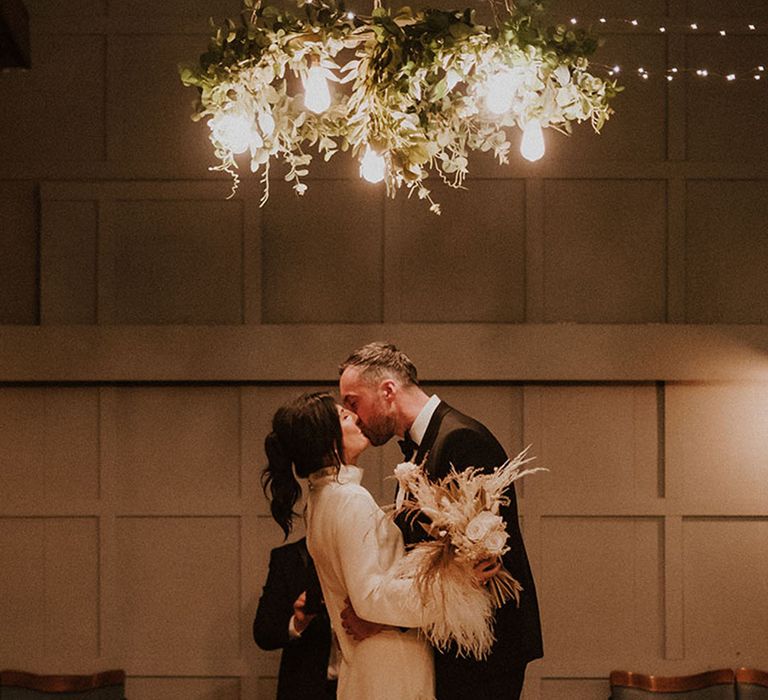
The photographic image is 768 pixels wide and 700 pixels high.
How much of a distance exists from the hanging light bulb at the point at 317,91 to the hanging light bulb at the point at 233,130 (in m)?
0.21

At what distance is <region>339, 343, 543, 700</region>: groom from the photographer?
3.30m

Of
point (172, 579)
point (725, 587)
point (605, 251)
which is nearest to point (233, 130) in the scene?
point (605, 251)

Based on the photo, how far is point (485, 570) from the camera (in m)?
3.07

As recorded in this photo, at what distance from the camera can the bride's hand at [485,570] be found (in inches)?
120

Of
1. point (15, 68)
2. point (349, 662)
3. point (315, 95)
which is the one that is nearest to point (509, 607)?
point (349, 662)

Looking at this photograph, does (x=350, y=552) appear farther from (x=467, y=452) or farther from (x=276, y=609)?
(x=276, y=609)

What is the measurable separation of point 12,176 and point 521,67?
279 cm

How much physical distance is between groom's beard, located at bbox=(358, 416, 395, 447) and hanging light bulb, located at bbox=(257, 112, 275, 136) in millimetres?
1122

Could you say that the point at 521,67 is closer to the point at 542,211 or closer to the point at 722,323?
the point at 542,211

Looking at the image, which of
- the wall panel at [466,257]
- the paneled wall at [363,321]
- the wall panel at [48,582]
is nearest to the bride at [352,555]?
the paneled wall at [363,321]

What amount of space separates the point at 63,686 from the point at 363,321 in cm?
205

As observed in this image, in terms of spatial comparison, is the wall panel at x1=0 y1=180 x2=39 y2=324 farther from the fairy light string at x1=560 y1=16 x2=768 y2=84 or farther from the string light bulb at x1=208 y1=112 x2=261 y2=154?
the fairy light string at x1=560 y1=16 x2=768 y2=84

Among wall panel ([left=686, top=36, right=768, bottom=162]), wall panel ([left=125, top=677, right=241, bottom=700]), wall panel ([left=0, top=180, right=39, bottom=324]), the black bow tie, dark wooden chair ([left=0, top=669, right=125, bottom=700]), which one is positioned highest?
wall panel ([left=686, top=36, right=768, bottom=162])

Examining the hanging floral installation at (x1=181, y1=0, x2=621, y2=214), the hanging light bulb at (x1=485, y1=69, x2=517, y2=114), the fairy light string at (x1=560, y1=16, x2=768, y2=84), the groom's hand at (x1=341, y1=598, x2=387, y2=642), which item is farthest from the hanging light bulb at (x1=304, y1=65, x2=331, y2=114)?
the fairy light string at (x1=560, y1=16, x2=768, y2=84)
